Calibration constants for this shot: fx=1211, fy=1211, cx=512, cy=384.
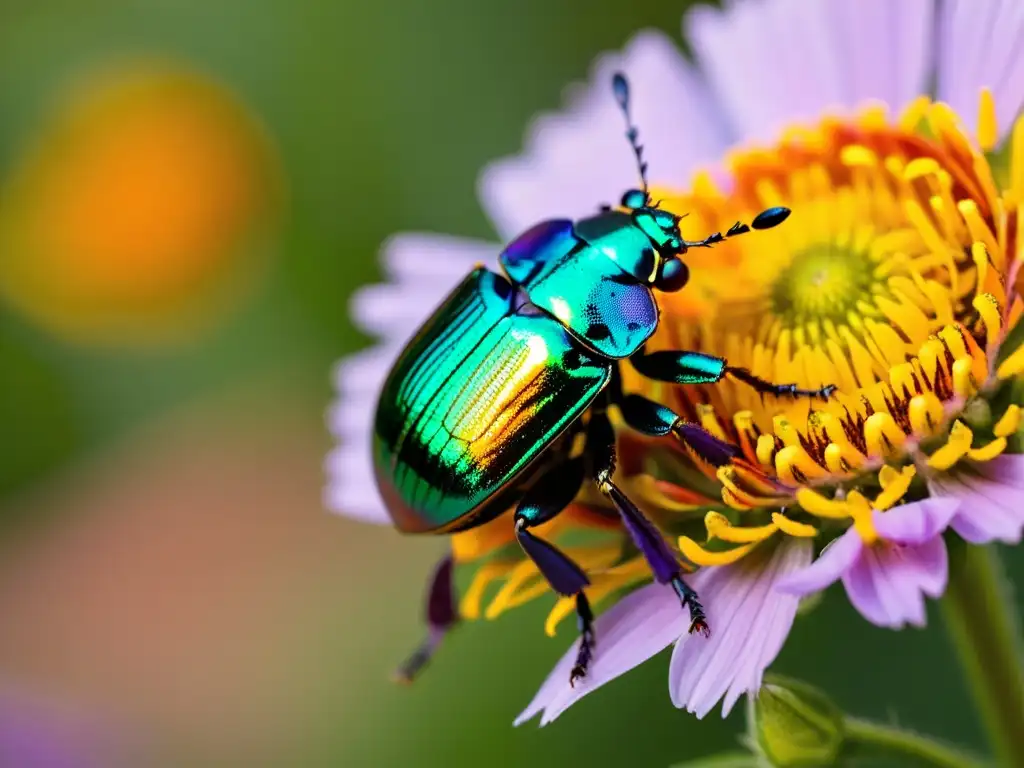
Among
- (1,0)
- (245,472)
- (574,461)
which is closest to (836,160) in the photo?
(574,461)

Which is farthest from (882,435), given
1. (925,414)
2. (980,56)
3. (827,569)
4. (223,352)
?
(223,352)

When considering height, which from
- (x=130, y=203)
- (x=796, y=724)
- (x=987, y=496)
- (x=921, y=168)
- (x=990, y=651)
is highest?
(x=130, y=203)

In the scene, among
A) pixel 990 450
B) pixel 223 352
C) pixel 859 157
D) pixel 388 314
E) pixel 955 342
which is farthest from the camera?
pixel 223 352

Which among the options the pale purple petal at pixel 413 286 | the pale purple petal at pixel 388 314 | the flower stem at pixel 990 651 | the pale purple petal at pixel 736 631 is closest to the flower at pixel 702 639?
the pale purple petal at pixel 736 631

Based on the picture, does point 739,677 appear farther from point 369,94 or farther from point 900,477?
point 369,94

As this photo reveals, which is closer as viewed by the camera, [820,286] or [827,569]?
[827,569]

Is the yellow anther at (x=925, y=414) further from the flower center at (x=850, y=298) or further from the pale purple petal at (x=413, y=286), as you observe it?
the pale purple petal at (x=413, y=286)

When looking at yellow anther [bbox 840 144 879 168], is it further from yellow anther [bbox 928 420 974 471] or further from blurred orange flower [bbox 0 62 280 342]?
blurred orange flower [bbox 0 62 280 342]

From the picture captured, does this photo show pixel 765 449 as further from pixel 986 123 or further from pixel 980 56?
pixel 980 56
